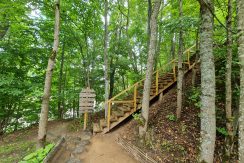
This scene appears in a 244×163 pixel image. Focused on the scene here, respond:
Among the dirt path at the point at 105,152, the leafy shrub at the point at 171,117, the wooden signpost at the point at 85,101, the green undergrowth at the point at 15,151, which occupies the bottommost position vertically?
the green undergrowth at the point at 15,151

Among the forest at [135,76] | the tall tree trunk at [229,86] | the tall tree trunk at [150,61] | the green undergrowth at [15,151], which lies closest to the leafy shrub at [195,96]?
the forest at [135,76]

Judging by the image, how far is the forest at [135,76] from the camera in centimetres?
366

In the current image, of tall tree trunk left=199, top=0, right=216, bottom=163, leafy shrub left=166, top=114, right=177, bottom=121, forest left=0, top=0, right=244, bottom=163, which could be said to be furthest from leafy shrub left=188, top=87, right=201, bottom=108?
tall tree trunk left=199, top=0, right=216, bottom=163

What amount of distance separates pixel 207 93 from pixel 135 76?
23.9 feet

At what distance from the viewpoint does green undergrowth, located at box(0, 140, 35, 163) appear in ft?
18.5

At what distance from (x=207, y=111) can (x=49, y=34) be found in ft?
28.1

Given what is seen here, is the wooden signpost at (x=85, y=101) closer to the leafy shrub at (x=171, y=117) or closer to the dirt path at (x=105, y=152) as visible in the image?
the dirt path at (x=105, y=152)

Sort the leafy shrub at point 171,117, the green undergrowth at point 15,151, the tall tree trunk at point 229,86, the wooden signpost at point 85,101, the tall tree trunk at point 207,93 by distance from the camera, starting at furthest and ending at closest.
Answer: the wooden signpost at point 85,101 → the leafy shrub at point 171,117 → the green undergrowth at point 15,151 → the tall tree trunk at point 229,86 → the tall tree trunk at point 207,93

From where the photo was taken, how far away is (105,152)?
5.29 meters

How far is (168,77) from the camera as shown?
8812 millimetres

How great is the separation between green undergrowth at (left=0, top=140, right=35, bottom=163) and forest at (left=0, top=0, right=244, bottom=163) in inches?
1.8

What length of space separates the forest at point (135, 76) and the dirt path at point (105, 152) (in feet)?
0.42

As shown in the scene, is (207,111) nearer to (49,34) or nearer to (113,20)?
(49,34)

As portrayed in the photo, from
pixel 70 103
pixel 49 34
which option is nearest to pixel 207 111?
pixel 49 34
